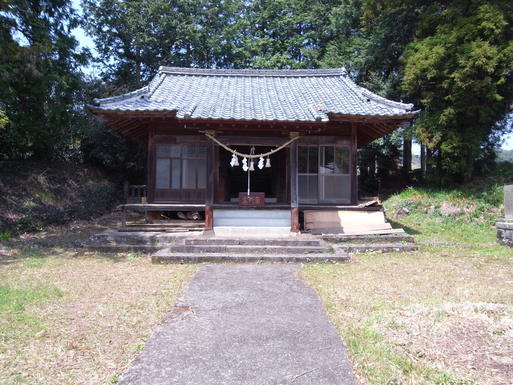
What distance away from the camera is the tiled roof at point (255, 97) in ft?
28.3

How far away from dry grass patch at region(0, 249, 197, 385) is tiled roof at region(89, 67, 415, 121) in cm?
373

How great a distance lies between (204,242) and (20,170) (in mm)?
9049

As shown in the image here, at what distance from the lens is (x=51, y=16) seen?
13.4m

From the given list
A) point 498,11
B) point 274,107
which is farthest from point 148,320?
point 498,11

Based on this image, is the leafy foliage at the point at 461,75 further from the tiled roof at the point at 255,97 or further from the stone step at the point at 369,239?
the stone step at the point at 369,239

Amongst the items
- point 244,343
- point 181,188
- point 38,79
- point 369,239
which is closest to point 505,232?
point 369,239

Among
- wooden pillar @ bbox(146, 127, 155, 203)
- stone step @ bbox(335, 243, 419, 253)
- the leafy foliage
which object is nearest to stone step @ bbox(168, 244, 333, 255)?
stone step @ bbox(335, 243, 419, 253)

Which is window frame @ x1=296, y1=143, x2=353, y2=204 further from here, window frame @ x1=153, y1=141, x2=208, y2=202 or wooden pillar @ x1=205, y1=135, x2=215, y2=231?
window frame @ x1=153, y1=141, x2=208, y2=202

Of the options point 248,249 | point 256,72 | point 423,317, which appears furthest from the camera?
point 256,72

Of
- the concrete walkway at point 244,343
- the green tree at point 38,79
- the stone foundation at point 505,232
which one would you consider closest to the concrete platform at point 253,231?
the concrete walkway at point 244,343

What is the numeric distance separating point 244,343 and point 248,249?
13.7 ft

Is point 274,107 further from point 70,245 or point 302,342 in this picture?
point 302,342

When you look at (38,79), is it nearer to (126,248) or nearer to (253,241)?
(126,248)

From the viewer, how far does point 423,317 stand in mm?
4016
